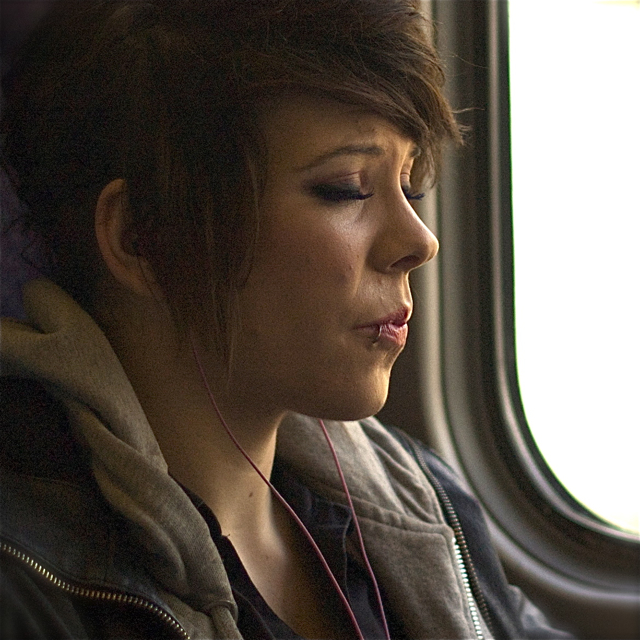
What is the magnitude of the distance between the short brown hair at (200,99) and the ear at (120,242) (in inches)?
0.6

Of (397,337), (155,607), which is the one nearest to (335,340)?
(397,337)

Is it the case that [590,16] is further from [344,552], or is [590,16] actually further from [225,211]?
[344,552]

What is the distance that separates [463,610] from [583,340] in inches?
27.9

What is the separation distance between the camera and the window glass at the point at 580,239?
1452 mm

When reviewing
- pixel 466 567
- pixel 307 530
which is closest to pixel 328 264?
pixel 307 530

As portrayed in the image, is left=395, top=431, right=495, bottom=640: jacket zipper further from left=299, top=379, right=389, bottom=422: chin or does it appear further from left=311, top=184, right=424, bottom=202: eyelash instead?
left=311, top=184, right=424, bottom=202: eyelash

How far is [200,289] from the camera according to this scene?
0.85 m

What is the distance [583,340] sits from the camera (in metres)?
1.53

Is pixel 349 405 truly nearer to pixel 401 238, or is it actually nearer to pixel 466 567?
pixel 401 238

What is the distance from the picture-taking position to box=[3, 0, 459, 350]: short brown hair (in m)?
0.82

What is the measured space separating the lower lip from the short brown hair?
0.51 feet

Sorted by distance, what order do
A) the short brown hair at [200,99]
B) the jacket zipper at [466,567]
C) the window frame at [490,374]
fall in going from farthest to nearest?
the window frame at [490,374]
the jacket zipper at [466,567]
the short brown hair at [200,99]

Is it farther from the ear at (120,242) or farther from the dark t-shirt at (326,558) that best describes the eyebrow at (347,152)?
the dark t-shirt at (326,558)

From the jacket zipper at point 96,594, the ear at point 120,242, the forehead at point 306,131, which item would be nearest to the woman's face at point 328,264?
the forehead at point 306,131
